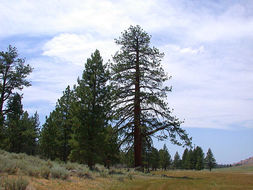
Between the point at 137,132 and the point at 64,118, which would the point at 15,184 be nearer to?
the point at 137,132

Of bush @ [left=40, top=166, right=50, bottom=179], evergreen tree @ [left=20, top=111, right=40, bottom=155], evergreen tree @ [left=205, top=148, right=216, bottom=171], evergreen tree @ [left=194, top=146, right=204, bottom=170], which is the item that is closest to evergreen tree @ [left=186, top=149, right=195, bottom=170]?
evergreen tree @ [left=194, top=146, right=204, bottom=170]

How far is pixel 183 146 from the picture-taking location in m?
19.0

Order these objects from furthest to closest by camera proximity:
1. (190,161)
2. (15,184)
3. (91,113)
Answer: (190,161) < (91,113) < (15,184)

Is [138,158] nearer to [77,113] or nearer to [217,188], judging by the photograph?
[77,113]

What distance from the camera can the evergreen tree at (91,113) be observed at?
63.2 ft

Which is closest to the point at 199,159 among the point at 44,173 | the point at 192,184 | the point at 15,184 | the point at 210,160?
the point at 210,160

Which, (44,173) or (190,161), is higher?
(44,173)

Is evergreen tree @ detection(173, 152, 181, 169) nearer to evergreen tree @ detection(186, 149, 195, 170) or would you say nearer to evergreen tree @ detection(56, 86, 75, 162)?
evergreen tree @ detection(186, 149, 195, 170)

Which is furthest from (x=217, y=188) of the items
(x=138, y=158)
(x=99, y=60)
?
(x=99, y=60)

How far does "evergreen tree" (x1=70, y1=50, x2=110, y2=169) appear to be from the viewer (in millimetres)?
19266

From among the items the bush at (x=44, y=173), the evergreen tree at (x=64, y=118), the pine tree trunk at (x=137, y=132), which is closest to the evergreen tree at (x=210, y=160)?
the evergreen tree at (x=64, y=118)

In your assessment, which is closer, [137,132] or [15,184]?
[15,184]

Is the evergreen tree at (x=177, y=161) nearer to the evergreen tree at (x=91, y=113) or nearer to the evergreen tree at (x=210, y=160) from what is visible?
the evergreen tree at (x=210, y=160)

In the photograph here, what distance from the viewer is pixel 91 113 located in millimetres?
19984
